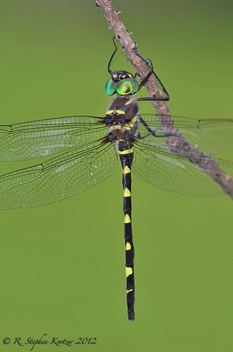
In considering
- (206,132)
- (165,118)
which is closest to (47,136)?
(165,118)

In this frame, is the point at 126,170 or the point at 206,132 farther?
the point at 126,170

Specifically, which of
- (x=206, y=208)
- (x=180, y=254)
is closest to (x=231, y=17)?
(x=206, y=208)

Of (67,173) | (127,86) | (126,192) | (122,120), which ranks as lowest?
(126,192)

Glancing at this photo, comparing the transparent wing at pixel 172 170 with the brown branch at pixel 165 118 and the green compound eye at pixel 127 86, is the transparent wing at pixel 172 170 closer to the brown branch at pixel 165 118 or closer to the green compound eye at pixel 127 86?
the brown branch at pixel 165 118

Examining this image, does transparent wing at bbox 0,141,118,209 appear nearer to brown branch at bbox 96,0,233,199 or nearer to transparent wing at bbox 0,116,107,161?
transparent wing at bbox 0,116,107,161

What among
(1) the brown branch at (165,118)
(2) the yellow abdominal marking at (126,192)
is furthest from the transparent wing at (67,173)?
(1) the brown branch at (165,118)

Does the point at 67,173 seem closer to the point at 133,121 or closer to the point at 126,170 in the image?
the point at 126,170

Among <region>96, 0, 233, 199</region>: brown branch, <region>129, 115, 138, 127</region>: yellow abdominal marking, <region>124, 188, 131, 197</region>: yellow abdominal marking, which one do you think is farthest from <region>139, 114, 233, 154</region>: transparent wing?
<region>124, 188, 131, 197</region>: yellow abdominal marking

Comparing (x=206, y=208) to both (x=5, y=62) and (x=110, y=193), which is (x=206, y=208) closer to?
(x=110, y=193)
